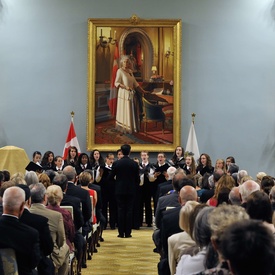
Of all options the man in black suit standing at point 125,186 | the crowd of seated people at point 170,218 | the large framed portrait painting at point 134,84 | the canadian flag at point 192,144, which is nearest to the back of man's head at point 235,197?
the crowd of seated people at point 170,218

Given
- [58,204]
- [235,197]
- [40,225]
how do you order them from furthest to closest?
[58,204], [235,197], [40,225]

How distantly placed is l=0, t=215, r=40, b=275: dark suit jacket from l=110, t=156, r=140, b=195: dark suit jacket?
751 centimetres

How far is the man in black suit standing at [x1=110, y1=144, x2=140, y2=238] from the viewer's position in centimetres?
1259

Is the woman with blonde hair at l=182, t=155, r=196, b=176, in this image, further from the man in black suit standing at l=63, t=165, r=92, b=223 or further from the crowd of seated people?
the man in black suit standing at l=63, t=165, r=92, b=223

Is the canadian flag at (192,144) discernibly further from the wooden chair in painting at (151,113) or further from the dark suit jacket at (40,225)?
the dark suit jacket at (40,225)

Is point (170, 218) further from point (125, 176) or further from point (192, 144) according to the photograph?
point (192, 144)

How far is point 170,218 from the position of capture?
6.37 meters

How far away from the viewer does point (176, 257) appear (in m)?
5.34

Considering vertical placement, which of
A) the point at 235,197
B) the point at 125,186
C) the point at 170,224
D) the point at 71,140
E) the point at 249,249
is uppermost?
the point at 249,249

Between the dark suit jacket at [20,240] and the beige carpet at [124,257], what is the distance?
151 inches

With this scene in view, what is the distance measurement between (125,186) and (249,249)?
10.3 meters

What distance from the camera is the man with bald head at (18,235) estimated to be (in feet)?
16.5

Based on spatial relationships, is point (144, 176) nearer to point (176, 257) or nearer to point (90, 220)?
point (90, 220)

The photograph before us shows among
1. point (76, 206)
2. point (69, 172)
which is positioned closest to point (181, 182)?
point (76, 206)
